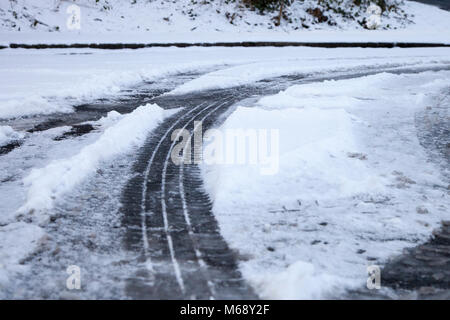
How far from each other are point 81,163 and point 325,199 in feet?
10.8

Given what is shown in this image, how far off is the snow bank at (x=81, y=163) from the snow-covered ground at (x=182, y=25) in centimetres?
1458

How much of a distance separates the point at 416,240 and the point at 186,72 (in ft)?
41.6

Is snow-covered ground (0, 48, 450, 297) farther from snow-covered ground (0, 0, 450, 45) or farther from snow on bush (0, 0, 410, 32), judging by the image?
snow on bush (0, 0, 410, 32)

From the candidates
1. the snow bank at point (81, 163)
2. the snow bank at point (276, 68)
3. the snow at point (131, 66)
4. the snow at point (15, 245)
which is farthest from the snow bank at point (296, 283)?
the snow bank at point (276, 68)

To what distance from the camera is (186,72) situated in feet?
54.9

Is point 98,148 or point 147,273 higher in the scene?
point 98,148

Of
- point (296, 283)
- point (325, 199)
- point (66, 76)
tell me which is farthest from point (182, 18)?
point (296, 283)

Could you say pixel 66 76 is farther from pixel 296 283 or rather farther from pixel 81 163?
pixel 296 283

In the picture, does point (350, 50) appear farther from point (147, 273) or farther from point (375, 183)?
point (147, 273)

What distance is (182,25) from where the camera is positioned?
28266 mm

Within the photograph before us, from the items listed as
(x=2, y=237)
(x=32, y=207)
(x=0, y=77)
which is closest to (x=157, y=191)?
(x=32, y=207)

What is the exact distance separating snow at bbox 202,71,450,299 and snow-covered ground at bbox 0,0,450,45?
1631cm

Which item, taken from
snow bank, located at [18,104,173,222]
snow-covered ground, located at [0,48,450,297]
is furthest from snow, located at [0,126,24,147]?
snow bank, located at [18,104,173,222]

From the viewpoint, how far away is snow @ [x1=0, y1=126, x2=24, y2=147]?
27.4 ft
